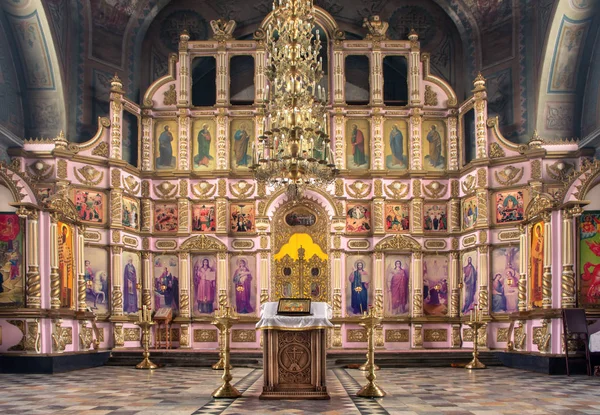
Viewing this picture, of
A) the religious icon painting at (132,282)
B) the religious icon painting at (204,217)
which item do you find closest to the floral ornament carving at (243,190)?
the religious icon painting at (204,217)

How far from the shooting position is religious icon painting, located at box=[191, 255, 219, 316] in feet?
69.1

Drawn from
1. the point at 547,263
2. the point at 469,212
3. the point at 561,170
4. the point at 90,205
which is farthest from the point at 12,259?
the point at 561,170

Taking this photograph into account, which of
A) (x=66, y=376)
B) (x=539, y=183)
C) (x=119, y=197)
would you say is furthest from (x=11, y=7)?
(x=539, y=183)

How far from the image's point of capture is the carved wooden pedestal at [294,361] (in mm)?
10570

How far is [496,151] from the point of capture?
20.0 metres

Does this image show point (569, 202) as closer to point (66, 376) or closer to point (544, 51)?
point (544, 51)

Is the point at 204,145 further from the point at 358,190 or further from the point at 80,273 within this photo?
the point at 80,273

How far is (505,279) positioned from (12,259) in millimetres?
12765

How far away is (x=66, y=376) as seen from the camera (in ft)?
48.1

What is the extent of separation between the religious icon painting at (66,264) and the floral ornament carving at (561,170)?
41.7 ft

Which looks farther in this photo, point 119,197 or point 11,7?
point 119,197

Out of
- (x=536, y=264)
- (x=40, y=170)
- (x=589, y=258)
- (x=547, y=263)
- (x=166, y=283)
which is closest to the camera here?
(x=589, y=258)

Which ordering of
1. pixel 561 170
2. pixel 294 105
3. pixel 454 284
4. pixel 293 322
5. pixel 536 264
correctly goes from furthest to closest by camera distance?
pixel 454 284 < pixel 561 170 < pixel 536 264 < pixel 294 105 < pixel 293 322

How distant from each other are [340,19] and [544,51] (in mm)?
7055
